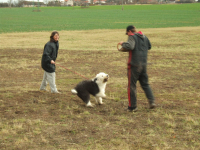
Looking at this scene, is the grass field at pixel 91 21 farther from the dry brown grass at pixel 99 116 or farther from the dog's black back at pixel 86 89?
the dog's black back at pixel 86 89

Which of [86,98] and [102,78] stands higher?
[102,78]

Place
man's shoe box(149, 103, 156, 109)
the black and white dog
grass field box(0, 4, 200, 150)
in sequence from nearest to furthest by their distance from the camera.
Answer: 1. grass field box(0, 4, 200, 150)
2. man's shoe box(149, 103, 156, 109)
3. the black and white dog

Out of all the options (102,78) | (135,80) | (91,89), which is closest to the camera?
(135,80)

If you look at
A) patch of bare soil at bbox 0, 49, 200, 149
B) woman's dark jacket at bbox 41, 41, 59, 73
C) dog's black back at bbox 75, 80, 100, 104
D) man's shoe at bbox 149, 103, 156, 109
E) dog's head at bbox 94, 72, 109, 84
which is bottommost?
patch of bare soil at bbox 0, 49, 200, 149

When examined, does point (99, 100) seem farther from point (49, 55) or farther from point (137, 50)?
point (49, 55)

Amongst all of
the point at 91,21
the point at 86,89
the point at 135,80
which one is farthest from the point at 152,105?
the point at 91,21

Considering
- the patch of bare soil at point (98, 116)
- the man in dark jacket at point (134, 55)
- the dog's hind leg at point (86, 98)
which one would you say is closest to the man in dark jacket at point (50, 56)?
the patch of bare soil at point (98, 116)

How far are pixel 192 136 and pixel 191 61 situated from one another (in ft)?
30.1

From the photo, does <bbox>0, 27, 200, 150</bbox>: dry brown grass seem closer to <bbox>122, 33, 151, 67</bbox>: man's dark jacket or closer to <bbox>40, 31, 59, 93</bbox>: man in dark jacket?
<bbox>40, 31, 59, 93</bbox>: man in dark jacket

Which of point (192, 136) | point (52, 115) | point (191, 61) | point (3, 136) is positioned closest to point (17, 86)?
point (52, 115)

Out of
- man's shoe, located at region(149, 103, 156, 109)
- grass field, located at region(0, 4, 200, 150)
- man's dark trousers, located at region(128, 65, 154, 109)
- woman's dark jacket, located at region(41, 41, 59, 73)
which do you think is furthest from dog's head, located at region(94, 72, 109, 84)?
woman's dark jacket, located at region(41, 41, 59, 73)

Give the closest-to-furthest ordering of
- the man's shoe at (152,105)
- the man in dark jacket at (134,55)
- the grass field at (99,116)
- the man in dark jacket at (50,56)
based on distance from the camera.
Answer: the grass field at (99,116)
the man in dark jacket at (134,55)
the man's shoe at (152,105)
the man in dark jacket at (50,56)

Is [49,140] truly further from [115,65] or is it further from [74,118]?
[115,65]

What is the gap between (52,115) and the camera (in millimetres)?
6492
